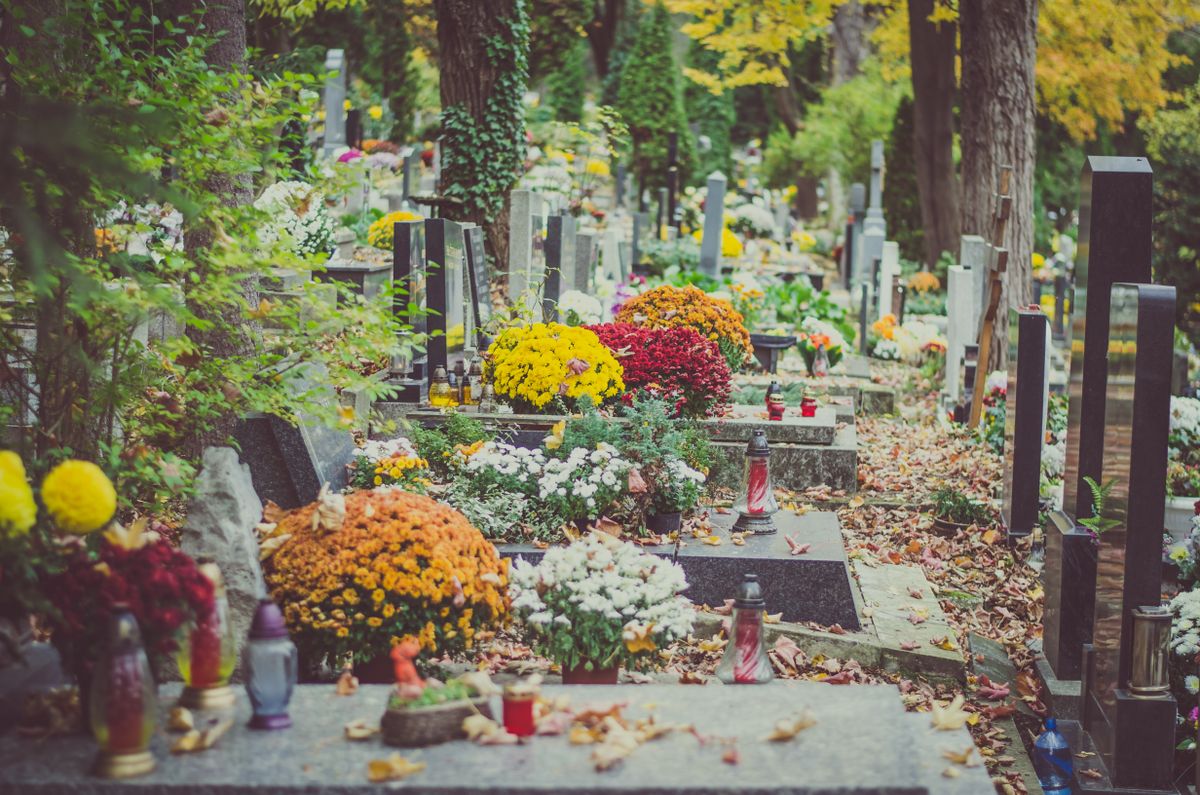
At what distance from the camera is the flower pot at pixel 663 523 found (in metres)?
7.70

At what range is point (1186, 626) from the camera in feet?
22.0

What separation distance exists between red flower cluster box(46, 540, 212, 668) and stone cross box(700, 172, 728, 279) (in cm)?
1395

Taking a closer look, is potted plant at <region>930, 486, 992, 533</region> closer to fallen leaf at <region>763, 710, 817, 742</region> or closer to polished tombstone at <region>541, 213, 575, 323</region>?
polished tombstone at <region>541, 213, 575, 323</region>

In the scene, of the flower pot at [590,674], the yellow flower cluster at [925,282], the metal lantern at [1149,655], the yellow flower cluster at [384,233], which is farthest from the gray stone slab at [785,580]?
the yellow flower cluster at [925,282]

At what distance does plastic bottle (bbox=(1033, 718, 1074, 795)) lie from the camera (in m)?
5.86

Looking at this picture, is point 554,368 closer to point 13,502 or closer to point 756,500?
point 756,500

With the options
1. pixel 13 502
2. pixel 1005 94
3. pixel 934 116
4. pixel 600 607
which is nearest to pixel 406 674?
pixel 13 502

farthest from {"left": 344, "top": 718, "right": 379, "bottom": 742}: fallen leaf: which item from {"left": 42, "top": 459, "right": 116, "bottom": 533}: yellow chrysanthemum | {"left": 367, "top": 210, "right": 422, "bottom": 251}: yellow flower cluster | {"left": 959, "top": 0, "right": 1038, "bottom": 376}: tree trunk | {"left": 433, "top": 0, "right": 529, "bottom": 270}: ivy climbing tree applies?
{"left": 959, "top": 0, "right": 1038, "bottom": 376}: tree trunk

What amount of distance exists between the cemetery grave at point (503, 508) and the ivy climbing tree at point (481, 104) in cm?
153

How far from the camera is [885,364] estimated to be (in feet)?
55.2

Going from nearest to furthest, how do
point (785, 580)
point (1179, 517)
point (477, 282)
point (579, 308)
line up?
1. point (785, 580)
2. point (1179, 517)
3. point (477, 282)
4. point (579, 308)

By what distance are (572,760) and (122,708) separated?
1.29 metres

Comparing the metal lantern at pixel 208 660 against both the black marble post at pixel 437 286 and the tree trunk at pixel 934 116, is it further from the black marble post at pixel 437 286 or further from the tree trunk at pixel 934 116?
the tree trunk at pixel 934 116

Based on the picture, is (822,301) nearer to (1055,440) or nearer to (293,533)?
(1055,440)
